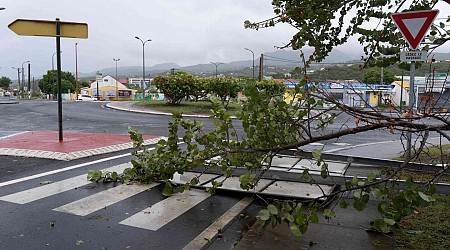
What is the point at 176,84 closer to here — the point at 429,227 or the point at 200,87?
the point at 200,87

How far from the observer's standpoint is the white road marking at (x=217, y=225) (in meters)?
4.25

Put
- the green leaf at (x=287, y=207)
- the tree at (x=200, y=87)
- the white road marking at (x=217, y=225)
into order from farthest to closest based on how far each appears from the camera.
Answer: the tree at (x=200, y=87) → the white road marking at (x=217, y=225) → the green leaf at (x=287, y=207)

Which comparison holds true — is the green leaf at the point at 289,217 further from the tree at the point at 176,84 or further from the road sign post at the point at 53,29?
the tree at the point at 176,84

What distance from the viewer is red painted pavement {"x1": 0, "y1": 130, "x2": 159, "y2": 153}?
964cm

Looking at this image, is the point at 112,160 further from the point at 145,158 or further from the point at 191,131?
the point at 191,131

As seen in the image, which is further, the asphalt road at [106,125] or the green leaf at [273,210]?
the asphalt road at [106,125]

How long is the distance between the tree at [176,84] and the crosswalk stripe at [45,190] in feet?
67.4

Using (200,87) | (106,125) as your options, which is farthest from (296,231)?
(200,87)

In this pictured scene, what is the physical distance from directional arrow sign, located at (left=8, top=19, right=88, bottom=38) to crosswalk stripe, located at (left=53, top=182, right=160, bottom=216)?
519cm

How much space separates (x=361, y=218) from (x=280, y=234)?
4.10 ft

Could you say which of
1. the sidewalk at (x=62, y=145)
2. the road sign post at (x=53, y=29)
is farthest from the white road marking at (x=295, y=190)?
the road sign post at (x=53, y=29)

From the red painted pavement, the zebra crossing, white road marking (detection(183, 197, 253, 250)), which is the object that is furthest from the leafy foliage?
the red painted pavement

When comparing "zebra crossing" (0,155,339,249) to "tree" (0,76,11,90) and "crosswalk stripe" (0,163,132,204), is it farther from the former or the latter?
"tree" (0,76,11,90)

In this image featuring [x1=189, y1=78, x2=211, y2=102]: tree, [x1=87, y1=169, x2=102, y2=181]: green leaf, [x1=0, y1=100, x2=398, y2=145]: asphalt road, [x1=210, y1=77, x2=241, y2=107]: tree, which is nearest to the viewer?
[x1=87, y1=169, x2=102, y2=181]: green leaf
